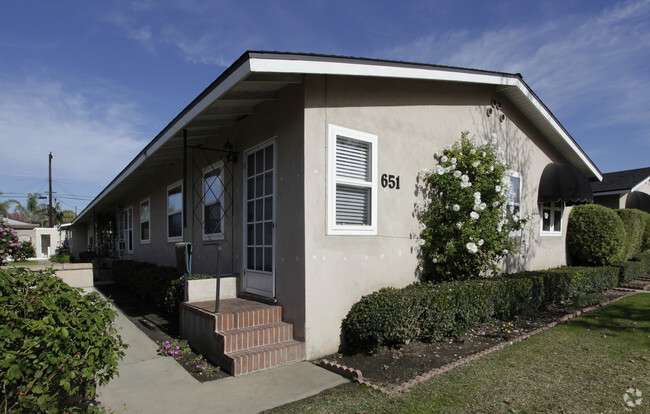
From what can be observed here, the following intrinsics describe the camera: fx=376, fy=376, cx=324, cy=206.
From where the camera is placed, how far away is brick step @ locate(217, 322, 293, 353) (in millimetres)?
4758

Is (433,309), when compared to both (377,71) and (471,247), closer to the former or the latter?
(471,247)

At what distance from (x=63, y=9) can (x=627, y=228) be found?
53.6 feet

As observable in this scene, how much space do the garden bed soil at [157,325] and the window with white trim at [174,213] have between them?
1.90 m

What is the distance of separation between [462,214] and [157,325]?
237 inches

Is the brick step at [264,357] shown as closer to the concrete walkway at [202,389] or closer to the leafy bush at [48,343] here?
the concrete walkway at [202,389]

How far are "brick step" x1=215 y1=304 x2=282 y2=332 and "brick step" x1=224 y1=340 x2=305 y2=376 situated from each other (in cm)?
40

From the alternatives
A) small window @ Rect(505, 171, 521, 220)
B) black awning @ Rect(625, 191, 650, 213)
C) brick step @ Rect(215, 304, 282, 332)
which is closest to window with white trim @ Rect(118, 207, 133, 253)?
brick step @ Rect(215, 304, 282, 332)

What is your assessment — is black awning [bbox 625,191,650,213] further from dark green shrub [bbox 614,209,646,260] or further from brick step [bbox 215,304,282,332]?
brick step [bbox 215,304,282,332]

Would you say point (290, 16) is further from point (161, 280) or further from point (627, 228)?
point (627, 228)

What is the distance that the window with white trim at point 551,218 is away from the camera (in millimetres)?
10352

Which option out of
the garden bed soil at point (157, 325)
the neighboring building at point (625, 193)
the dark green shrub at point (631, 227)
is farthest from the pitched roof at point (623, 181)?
the garden bed soil at point (157, 325)

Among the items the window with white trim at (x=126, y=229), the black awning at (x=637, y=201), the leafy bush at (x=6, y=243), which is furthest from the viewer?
the black awning at (x=637, y=201)

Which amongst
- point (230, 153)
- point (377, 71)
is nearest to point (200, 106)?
point (230, 153)

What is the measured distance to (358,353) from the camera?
5.15 meters
